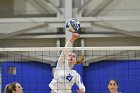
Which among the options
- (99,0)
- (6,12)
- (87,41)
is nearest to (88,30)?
(87,41)

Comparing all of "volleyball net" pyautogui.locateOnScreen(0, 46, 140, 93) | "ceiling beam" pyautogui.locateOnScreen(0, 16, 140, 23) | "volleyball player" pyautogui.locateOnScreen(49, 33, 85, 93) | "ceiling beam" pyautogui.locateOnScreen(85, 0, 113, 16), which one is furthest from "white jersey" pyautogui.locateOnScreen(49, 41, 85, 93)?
"ceiling beam" pyautogui.locateOnScreen(85, 0, 113, 16)

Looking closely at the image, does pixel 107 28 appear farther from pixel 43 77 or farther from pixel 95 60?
pixel 43 77

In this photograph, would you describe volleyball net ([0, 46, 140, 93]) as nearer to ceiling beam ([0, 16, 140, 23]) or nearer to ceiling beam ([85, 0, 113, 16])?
ceiling beam ([0, 16, 140, 23])

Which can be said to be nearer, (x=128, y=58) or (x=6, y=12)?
(x=128, y=58)

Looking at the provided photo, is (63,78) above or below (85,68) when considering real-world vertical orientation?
above

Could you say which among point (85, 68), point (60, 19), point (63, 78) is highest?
point (60, 19)

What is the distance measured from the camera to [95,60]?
24.8ft

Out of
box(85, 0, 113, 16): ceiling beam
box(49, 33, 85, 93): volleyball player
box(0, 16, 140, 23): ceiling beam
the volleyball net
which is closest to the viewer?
box(49, 33, 85, 93): volleyball player

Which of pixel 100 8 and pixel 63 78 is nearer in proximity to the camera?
pixel 63 78

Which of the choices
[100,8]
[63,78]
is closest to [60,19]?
[100,8]

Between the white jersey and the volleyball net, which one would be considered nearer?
the white jersey

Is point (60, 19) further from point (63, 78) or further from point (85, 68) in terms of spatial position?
point (63, 78)

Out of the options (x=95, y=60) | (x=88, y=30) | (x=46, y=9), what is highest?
(x=46, y=9)

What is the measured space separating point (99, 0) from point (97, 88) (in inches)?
77.0
